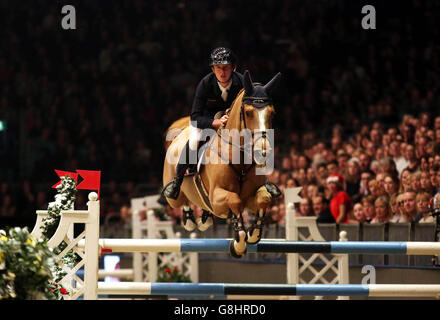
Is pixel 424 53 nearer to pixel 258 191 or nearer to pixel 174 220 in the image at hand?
pixel 174 220

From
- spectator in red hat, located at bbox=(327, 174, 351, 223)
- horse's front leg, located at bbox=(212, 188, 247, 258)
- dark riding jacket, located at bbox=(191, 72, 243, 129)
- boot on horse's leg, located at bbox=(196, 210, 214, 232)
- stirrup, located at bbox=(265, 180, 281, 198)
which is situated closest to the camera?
horse's front leg, located at bbox=(212, 188, 247, 258)

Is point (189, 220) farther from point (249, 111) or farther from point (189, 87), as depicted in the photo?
point (189, 87)

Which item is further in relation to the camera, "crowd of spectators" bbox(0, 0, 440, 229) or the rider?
"crowd of spectators" bbox(0, 0, 440, 229)

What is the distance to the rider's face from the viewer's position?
665cm

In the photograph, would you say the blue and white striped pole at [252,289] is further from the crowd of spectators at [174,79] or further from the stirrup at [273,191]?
the crowd of spectators at [174,79]

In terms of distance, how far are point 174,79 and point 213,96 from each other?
10281mm

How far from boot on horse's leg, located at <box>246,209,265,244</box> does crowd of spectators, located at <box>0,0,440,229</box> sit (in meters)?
4.35

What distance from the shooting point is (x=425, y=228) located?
8.38m

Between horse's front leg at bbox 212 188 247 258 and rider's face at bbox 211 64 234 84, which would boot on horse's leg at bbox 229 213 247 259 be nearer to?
horse's front leg at bbox 212 188 247 258

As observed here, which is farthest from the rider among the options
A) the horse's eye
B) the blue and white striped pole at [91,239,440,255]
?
the blue and white striped pole at [91,239,440,255]

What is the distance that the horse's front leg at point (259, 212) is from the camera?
638 cm

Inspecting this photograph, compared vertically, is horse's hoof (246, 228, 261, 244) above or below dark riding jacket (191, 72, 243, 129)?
below

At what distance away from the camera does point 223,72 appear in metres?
6.69

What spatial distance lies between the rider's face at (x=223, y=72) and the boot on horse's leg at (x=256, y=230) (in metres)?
1.17
